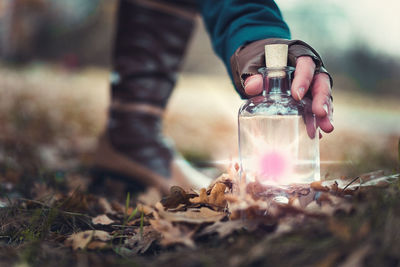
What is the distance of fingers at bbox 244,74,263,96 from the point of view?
3.30 feet

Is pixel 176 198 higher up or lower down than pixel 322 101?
lower down

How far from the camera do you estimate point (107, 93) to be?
22.0 ft

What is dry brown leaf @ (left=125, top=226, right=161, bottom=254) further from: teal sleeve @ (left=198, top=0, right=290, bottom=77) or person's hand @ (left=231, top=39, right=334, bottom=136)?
teal sleeve @ (left=198, top=0, right=290, bottom=77)

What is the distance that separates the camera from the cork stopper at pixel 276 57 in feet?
3.17

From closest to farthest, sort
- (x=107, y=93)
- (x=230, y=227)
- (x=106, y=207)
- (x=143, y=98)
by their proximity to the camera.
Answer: (x=230, y=227)
(x=106, y=207)
(x=143, y=98)
(x=107, y=93)

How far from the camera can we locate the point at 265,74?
100 centimetres

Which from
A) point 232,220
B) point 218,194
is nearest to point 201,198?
point 218,194

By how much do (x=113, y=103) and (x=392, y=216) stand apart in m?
1.85

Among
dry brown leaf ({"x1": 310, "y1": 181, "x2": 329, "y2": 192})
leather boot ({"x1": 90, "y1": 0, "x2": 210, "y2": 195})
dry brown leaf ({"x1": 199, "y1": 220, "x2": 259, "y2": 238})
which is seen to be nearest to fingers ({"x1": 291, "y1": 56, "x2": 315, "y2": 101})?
dry brown leaf ({"x1": 310, "y1": 181, "x2": 329, "y2": 192})

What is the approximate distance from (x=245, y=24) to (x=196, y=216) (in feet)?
2.03

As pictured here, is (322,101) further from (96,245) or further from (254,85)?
(96,245)

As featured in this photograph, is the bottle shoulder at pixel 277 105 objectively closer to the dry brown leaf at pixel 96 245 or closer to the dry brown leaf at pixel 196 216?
the dry brown leaf at pixel 196 216

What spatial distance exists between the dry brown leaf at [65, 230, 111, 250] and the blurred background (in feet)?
1.27

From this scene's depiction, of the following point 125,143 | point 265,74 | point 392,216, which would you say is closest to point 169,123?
point 125,143
